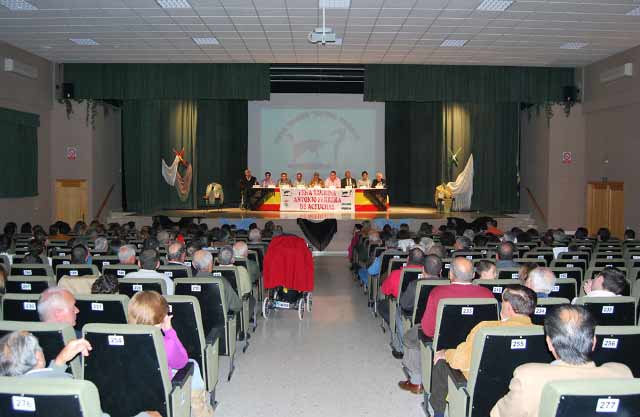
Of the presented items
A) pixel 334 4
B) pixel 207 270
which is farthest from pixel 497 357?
pixel 334 4

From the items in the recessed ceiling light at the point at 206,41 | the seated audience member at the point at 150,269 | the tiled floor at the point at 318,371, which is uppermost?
the recessed ceiling light at the point at 206,41

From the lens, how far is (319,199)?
16.8 meters

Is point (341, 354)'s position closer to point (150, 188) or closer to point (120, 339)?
point (120, 339)

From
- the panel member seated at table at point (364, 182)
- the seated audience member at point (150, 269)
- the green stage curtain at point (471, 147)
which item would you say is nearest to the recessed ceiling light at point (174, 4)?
the seated audience member at point (150, 269)

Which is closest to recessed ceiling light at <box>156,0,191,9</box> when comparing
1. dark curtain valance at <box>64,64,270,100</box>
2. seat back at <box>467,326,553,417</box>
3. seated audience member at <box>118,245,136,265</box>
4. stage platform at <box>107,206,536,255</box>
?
stage platform at <box>107,206,536,255</box>

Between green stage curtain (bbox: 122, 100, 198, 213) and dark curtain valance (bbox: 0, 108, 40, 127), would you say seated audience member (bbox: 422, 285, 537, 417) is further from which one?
green stage curtain (bbox: 122, 100, 198, 213)

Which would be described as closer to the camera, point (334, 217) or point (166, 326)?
point (166, 326)

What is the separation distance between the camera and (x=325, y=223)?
531 inches

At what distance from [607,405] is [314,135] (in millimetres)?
17381

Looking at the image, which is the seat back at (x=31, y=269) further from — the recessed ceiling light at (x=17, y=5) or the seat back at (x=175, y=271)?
the recessed ceiling light at (x=17, y=5)

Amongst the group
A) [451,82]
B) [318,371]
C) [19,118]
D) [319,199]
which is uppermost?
[451,82]

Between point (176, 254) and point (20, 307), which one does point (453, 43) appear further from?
point (20, 307)

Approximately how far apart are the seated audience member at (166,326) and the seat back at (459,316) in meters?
1.42

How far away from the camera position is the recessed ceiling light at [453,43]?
1226 centimetres
